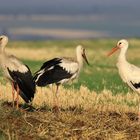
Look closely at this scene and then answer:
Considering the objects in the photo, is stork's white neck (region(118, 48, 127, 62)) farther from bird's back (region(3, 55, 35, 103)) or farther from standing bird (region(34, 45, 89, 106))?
bird's back (region(3, 55, 35, 103))

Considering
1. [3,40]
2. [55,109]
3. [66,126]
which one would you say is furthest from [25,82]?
[66,126]

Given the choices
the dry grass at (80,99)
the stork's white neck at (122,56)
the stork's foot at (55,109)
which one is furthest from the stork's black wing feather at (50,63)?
the stork's white neck at (122,56)

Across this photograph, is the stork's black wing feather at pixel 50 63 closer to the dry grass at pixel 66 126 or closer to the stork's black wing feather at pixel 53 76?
the stork's black wing feather at pixel 53 76

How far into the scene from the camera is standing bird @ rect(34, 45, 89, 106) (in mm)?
18281

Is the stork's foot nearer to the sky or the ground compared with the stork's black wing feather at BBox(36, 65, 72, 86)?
nearer to the ground

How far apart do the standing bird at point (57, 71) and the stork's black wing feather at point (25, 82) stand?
2.42ft

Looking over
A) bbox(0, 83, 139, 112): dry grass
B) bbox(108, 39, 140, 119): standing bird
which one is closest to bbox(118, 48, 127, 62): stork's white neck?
bbox(108, 39, 140, 119): standing bird

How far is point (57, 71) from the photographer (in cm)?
1867

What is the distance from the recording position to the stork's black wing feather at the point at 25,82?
1733 cm

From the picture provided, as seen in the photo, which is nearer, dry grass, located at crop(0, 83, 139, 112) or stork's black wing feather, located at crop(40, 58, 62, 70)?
stork's black wing feather, located at crop(40, 58, 62, 70)

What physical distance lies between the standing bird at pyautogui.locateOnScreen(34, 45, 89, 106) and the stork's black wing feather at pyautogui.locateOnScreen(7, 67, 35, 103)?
74cm

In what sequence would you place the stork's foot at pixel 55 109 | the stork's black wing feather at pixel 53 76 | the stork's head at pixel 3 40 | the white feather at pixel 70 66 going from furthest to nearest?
the stork's head at pixel 3 40, the white feather at pixel 70 66, the stork's black wing feather at pixel 53 76, the stork's foot at pixel 55 109

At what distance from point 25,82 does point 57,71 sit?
1.54m

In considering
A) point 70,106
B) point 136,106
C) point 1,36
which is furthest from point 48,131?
point 136,106
